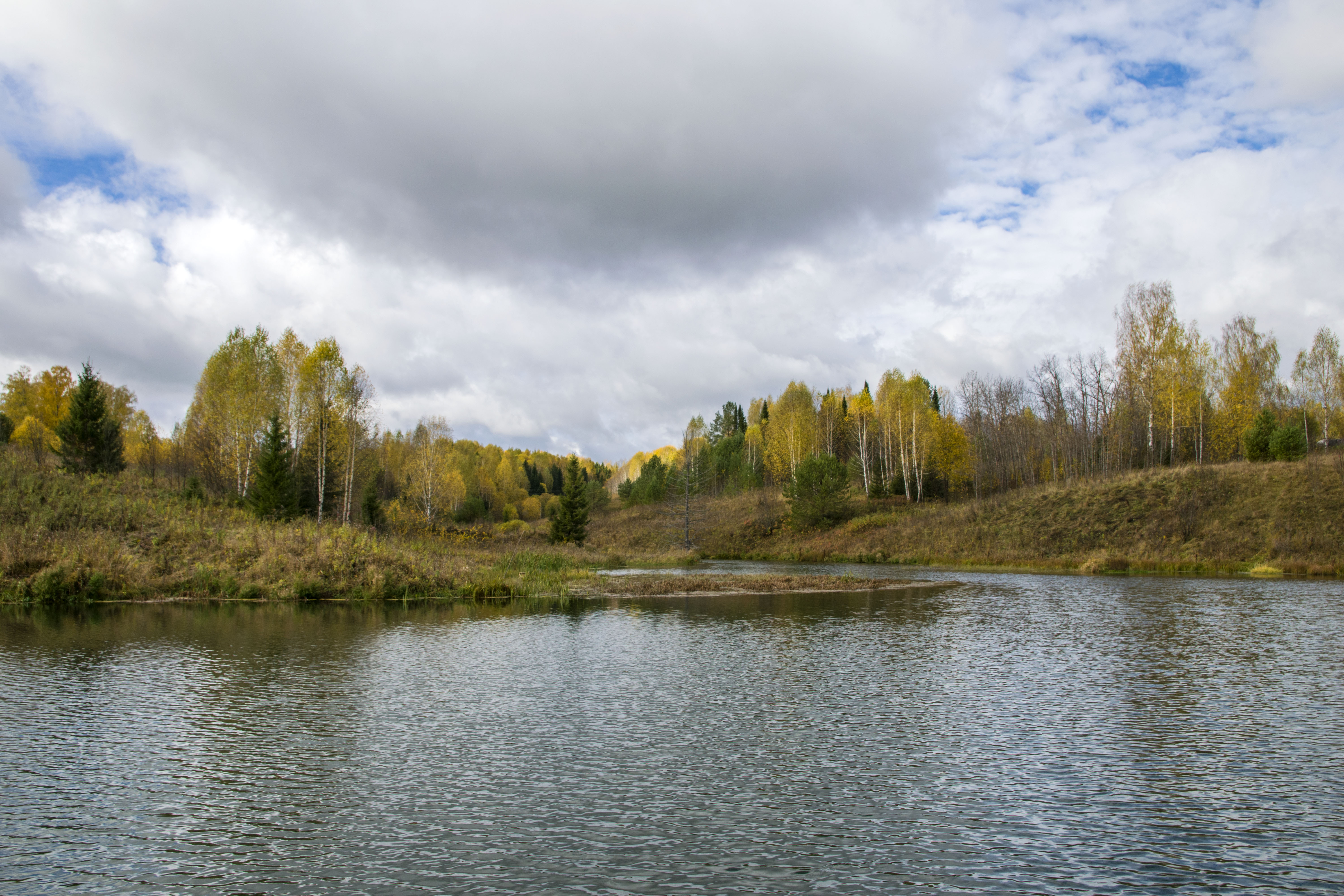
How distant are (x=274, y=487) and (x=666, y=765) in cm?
3819

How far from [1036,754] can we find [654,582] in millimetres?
25237

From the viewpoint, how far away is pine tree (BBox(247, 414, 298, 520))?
130 ft

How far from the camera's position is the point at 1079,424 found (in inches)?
2753

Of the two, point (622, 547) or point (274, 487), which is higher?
point (274, 487)

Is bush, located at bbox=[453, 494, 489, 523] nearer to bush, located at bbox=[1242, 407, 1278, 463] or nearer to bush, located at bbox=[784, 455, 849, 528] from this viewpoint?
bush, located at bbox=[784, 455, 849, 528]

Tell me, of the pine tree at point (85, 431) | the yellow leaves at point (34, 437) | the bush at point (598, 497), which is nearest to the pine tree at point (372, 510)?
the pine tree at point (85, 431)

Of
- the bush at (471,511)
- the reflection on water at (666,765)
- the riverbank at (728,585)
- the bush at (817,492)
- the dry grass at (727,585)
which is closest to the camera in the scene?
the reflection on water at (666,765)

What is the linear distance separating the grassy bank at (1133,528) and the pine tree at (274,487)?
78.8 ft

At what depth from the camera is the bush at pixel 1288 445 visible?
158 feet

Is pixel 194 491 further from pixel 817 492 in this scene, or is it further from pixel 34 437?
pixel 817 492

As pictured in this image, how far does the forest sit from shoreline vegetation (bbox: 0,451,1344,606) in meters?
4.94

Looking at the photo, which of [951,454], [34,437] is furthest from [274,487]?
[951,454]

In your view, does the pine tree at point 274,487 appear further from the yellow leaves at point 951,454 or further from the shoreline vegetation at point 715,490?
the yellow leaves at point 951,454

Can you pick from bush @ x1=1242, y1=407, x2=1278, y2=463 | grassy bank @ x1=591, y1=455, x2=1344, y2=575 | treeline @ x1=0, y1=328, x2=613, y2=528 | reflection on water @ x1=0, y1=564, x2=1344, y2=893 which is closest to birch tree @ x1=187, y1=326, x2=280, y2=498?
treeline @ x1=0, y1=328, x2=613, y2=528
